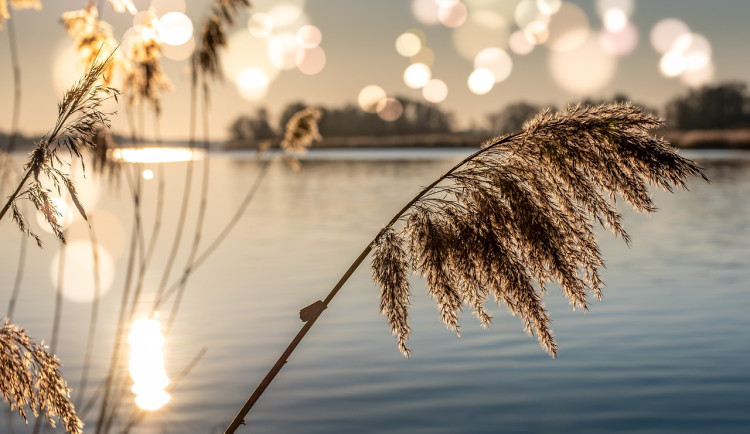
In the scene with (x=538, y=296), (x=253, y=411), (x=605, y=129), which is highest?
(x=253, y=411)

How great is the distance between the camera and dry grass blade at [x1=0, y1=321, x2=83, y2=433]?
2734 millimetres

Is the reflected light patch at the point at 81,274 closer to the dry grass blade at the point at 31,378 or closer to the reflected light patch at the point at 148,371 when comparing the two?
the reflected light patch at the point at 148,371

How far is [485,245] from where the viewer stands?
9.80 feet

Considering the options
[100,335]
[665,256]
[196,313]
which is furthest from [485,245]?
[665,256]

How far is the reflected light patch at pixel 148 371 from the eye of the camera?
1183 cm

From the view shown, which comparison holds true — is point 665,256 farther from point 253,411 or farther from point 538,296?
point 538,296

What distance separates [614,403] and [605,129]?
9.07 m

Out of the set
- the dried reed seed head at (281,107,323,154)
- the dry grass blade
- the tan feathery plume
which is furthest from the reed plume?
the dried reed seed head at (281,107,323,154)

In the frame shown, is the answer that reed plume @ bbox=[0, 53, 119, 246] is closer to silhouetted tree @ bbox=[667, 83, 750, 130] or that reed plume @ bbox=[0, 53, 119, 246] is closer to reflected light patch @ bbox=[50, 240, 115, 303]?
reflected light patch @ bbox=[50, 240, 115, 303]

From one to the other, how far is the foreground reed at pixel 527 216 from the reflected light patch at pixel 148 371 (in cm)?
829

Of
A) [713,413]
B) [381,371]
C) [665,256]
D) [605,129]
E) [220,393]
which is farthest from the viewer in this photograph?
[665,256]

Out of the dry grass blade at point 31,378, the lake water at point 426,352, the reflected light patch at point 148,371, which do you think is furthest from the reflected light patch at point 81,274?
the dry grass blade at point 31,378

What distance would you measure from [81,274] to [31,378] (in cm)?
2249

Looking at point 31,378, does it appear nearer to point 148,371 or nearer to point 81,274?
point 148,371
